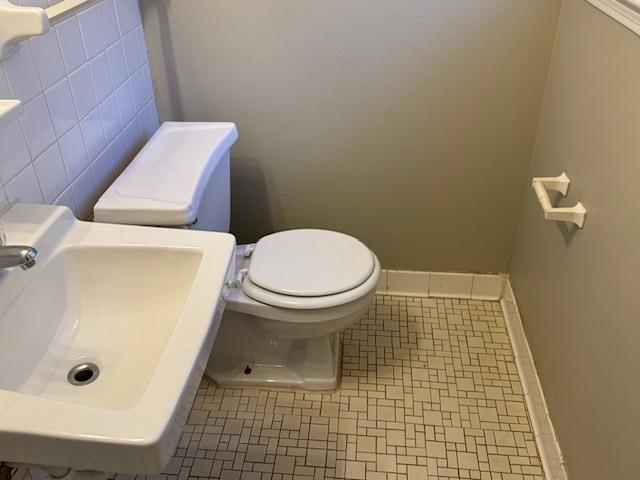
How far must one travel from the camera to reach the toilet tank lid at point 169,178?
4.35 feet

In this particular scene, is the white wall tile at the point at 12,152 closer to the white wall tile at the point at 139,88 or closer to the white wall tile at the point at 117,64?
the white wall tile at the point at 117,64

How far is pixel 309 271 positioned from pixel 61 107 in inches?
29.7

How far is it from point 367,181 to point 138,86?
81 cm

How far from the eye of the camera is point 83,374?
1033 millimetres

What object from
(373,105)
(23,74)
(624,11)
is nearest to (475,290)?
(373,105)

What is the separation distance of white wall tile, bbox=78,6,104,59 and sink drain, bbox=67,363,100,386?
79 centimetres

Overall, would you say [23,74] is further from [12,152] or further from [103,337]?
[103,337]

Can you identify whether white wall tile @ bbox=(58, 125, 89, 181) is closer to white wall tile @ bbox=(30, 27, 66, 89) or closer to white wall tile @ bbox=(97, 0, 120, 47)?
white wall tile @ bbox=(30, 27, 66, 89)

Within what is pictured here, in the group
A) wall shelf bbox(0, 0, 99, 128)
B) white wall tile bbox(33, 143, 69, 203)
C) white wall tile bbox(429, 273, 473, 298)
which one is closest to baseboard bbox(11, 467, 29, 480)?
white wall tile bbox(33, 143, 69, 203)

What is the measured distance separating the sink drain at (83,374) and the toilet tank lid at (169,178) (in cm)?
40

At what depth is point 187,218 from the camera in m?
1.32

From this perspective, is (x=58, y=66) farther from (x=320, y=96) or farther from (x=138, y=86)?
(x=320, y=96)

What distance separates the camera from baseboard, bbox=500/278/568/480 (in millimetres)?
1499

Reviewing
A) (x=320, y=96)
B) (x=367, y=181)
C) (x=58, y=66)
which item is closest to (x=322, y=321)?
(x=367, y=181)
